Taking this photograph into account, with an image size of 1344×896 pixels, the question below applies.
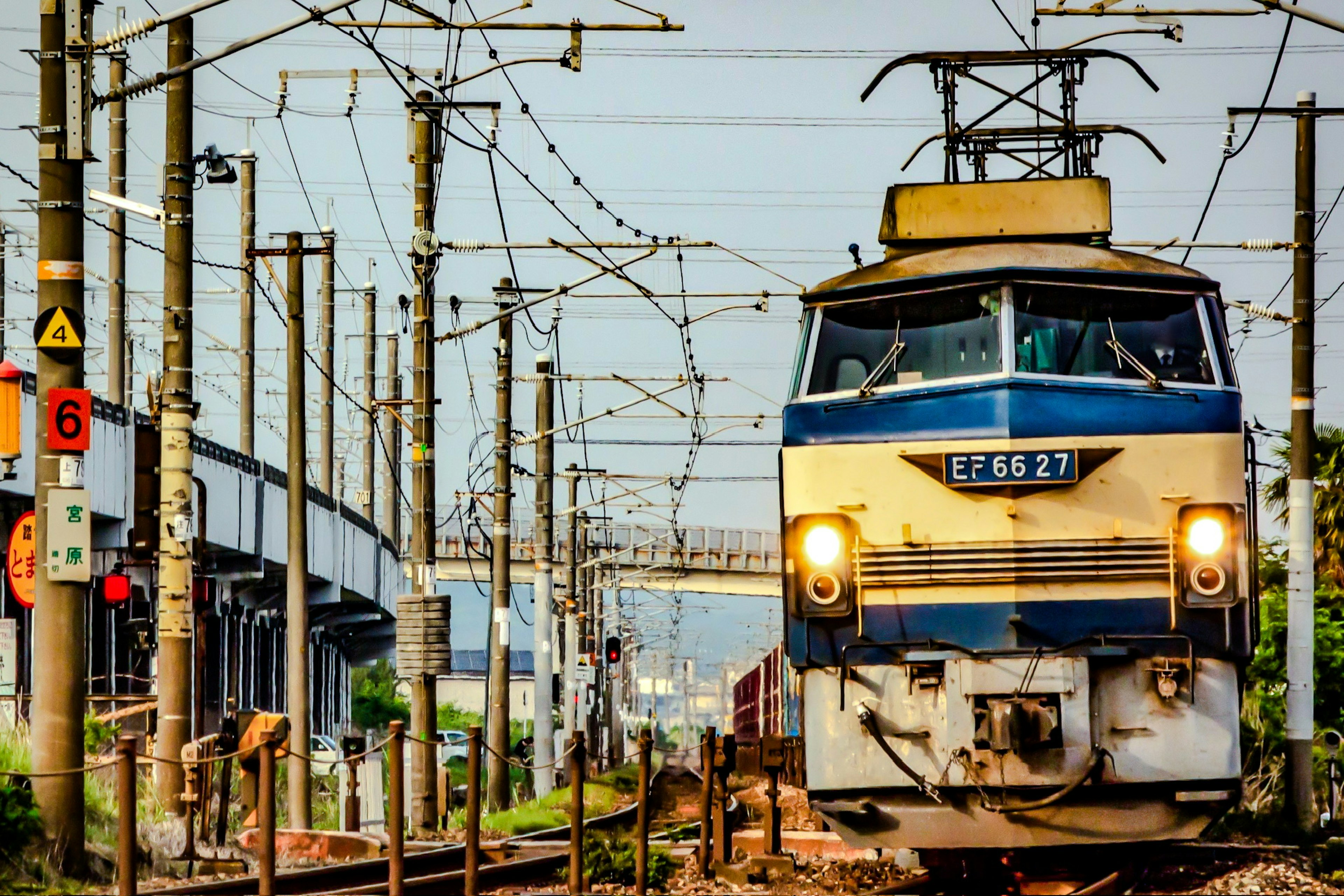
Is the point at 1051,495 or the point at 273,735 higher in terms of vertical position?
the point at 1051,495

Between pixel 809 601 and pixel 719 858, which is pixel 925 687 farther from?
pixel 719 858

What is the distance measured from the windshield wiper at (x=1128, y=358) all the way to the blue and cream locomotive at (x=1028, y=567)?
14mm

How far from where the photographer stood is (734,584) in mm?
75312

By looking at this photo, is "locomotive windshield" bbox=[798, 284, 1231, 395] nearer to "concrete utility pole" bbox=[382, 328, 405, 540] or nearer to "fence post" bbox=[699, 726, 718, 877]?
"fence post" bbox=[699, 726, 718, 877]

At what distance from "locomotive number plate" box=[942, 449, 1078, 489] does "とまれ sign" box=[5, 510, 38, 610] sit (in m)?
Answer: 11.5

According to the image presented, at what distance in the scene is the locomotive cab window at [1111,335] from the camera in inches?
477

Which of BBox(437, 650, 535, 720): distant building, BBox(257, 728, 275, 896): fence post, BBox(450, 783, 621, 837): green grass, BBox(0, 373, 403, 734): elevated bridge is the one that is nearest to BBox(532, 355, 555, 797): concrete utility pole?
BBox(450, 783, 621, 837): green grass

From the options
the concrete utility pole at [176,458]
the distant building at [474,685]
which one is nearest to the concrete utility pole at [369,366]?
the concrete utility pole at [176,458]

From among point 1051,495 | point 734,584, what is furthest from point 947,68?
point 734,584

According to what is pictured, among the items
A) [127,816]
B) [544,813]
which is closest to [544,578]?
[544,813]

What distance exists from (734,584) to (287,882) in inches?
2359

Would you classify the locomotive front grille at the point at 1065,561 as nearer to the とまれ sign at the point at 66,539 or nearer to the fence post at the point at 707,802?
the fence post at the point at 707,802

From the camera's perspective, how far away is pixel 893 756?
1166cm

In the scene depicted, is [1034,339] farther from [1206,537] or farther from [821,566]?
[821,566]
